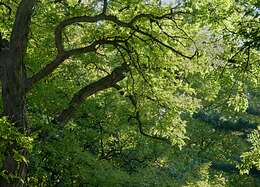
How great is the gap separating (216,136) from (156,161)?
7.86 metres

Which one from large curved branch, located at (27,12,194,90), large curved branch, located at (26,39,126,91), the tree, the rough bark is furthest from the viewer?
large curved branch, located at (26,39,126,91)

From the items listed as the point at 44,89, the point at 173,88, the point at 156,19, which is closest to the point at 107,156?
the point at 44,89

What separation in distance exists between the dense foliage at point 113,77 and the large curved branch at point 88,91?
0.03 metres

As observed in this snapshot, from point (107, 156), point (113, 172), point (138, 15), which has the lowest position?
point (113, 172)

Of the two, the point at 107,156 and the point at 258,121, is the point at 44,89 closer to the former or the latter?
the point at 107,156

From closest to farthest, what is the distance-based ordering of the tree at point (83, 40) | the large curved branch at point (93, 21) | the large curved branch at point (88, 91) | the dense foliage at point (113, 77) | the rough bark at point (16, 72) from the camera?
1. the dense foliage at point (113, 77)
2. the rough bark at point (16, 72)
3. the tree at point (83, 40)
4. the large curved branch at point (93, 21)
5. the large curved branch at point (88, 91)

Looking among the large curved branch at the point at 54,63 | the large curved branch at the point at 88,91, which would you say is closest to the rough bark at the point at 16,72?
the large curved branch at the point at 54,63

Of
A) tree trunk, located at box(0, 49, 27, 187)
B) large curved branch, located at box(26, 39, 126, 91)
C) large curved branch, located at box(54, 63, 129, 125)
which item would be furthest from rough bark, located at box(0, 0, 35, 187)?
large curved branch, located at box(54, 63, 129, 125)

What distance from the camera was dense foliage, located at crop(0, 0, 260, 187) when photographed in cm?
1174

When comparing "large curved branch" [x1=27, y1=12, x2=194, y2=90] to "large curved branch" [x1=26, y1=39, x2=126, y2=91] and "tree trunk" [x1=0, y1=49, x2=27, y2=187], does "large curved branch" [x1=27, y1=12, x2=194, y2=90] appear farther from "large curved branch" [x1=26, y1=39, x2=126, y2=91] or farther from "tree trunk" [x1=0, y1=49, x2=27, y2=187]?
"tree trunk" [x1=0, y1=49, x2=27, y2=187]

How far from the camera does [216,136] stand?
29.7 m

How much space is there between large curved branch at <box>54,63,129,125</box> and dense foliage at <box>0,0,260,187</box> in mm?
31

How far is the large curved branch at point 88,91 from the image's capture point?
1488 centimetres

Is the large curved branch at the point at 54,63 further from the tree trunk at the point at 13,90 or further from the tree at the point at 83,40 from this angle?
the tree trunk at the point at 13,90
